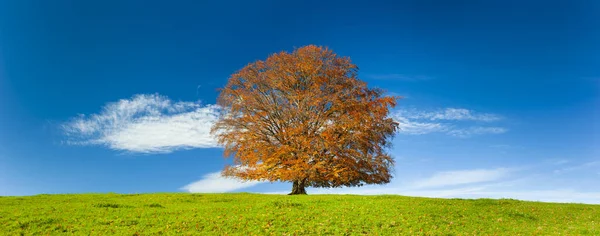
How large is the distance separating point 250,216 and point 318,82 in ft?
55.0

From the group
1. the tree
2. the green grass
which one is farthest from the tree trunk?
the green grass

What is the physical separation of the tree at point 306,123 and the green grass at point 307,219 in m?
8.33

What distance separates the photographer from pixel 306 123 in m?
33.7

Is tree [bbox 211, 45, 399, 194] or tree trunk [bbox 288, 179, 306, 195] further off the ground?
tree [bbox 211, 45, 399, 194]

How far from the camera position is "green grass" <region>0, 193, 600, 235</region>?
17359 millimetres

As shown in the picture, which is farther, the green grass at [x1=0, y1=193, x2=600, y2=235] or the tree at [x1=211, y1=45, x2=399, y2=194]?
the tree at [x1=211, y1=45, x2=399, y2=194]

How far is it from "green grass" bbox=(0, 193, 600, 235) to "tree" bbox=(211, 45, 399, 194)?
27.3 ft

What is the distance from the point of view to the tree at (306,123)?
32.4 metres

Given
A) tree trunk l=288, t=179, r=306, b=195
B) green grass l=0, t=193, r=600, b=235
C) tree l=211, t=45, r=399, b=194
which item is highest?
tree l=211, t=45, r=399, b=194

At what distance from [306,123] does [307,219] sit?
51.1ft

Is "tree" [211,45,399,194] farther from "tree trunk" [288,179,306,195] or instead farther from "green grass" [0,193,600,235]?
"green grass" [0,193,600,235]

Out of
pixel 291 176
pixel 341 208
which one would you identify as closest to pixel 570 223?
pixel 341 208

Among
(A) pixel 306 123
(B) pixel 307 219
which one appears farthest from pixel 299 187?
(B) pixel 307 219

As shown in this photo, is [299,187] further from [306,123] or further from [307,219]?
[307,219]
